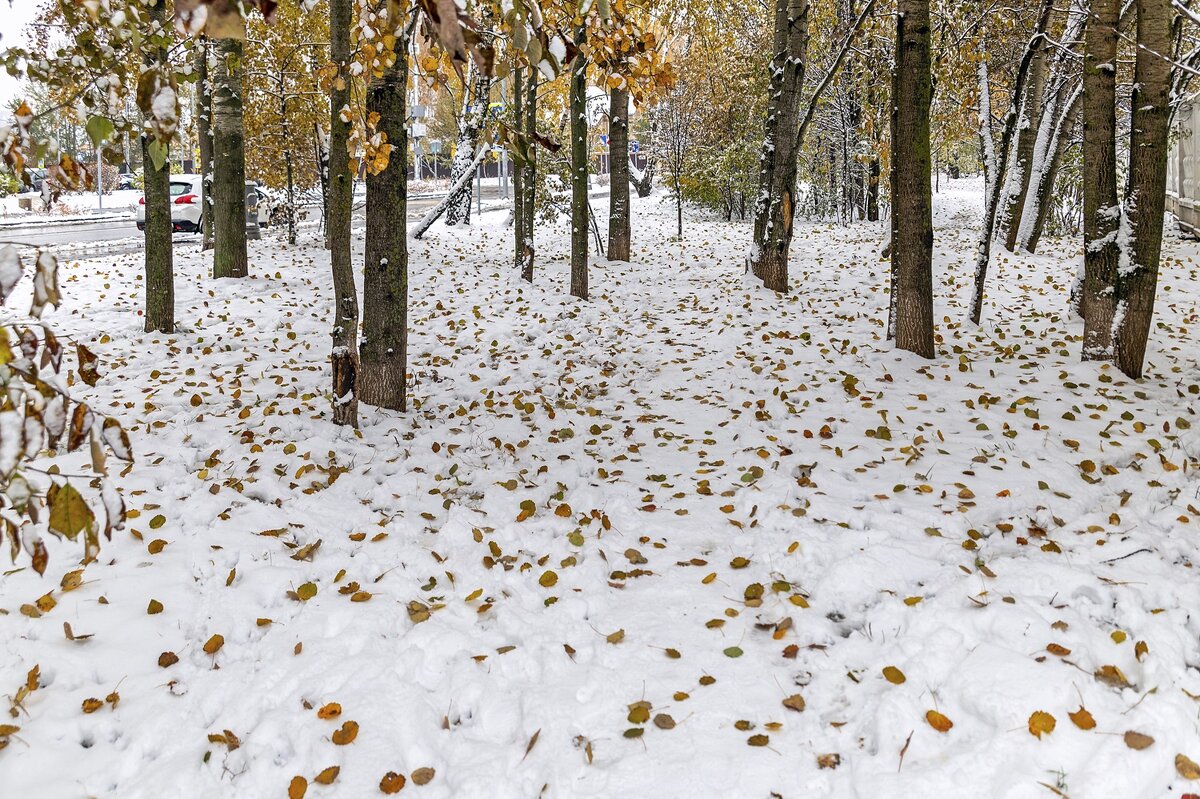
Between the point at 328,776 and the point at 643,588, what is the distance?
67.0 inches

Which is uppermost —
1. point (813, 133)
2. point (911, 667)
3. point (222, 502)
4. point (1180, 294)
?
point (813, 133)

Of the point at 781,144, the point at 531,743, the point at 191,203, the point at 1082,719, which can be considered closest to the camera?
the point at 1082,719

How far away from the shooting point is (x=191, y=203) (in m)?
19.0

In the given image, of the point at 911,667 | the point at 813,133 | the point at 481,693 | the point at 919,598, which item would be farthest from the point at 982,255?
the point at 813,133

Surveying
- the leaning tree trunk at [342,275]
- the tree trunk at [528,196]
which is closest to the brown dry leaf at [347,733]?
the leaning tree trunk at [342,275]

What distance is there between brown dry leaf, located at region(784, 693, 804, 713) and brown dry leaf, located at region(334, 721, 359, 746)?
164 cm

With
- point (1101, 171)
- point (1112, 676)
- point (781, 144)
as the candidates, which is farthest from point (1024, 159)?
point (1112, 676)

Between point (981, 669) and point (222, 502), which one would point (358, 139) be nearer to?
point (222, 502)

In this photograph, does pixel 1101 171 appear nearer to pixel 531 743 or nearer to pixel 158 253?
pixel 531 743

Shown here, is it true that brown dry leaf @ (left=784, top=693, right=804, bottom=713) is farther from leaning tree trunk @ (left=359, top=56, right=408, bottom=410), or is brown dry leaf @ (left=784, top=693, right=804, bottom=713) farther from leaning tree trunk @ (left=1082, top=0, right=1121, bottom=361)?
leaning tree trunk @ (left=1082, top=0, right=1121, bottom=361)

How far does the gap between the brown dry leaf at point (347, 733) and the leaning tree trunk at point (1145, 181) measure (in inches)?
258

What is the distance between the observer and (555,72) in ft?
5.78

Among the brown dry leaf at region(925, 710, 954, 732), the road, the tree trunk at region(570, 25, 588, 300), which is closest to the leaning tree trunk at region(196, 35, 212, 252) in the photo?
the road

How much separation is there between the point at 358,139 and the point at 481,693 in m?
3.29
